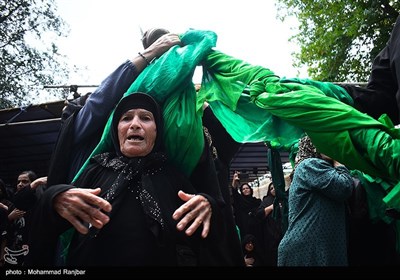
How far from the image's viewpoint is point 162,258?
1803mm

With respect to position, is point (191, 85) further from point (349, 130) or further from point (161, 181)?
point (349, 130)

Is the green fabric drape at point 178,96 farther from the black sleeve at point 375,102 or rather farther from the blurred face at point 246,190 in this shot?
the blurred face at point 246,190

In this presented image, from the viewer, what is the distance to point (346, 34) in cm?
814

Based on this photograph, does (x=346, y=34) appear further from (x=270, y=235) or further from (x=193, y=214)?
(x=193, y=214)

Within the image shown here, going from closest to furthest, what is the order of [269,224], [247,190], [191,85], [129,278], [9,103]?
1. [129,278]
2. [191,85]
3. [269,224]
4. [247,190]
5. [9,103]

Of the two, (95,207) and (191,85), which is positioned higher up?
(191,85)

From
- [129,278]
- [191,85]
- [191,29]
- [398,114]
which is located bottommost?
[129,278]

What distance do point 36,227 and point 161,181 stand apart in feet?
1.86

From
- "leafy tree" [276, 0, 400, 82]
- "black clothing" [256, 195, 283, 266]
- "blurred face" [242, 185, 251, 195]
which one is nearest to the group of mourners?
"black clothing" [256, 195, 283, 266]

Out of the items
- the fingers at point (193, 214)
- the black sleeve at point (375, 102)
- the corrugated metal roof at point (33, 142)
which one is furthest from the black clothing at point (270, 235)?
the fingers at point (193, 214)

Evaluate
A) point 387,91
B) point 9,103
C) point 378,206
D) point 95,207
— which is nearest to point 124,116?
point 95,207

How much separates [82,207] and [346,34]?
304 inches

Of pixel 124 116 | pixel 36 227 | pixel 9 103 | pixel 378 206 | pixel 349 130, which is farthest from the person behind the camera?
pixel 9 103

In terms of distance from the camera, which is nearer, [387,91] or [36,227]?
[36,227]
